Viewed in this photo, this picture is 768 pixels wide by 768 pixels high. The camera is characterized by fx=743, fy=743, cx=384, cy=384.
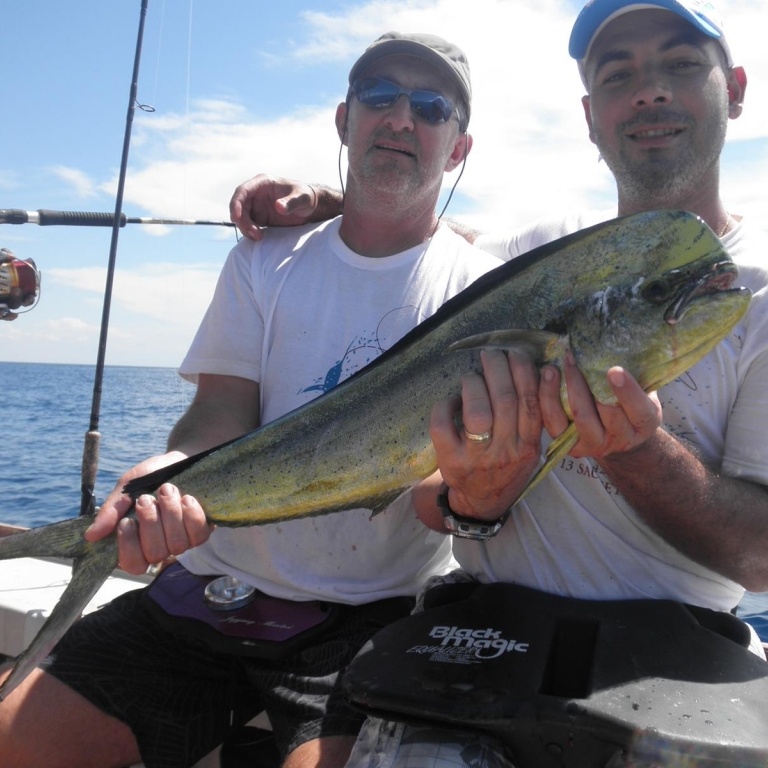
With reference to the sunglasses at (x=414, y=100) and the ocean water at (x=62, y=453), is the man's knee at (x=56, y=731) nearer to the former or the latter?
the ocean water at (x=62, y=453)

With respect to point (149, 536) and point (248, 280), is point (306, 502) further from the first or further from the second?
point (248, 280)

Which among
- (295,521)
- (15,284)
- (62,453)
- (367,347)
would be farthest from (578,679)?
(62,453)

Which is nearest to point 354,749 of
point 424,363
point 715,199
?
point 424,363

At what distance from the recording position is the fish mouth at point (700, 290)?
194 centimetres

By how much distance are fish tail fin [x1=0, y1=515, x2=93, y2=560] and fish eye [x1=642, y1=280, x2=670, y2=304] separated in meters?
1.82

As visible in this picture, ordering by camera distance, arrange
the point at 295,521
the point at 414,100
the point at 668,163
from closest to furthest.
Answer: the point at 668,163
the point at 295,521
the point at 414,100

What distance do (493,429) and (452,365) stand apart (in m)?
0.22

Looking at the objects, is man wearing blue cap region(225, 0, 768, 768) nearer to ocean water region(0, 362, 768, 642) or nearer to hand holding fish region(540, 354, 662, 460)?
hand holding fish region(540, 354, 662, 460)

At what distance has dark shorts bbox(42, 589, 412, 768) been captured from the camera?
2547 millimetres

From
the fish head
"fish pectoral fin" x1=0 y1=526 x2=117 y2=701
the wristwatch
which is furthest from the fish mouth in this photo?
"fish pectoral fin" x1=0 y1=526 x2=117 y2=701

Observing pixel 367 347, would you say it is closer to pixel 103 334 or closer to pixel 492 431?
pixel 492 431

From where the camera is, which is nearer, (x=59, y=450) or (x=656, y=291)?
(x=656, y=291)

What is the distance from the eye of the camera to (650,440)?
2117 millimetres

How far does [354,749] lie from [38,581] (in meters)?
2.73
